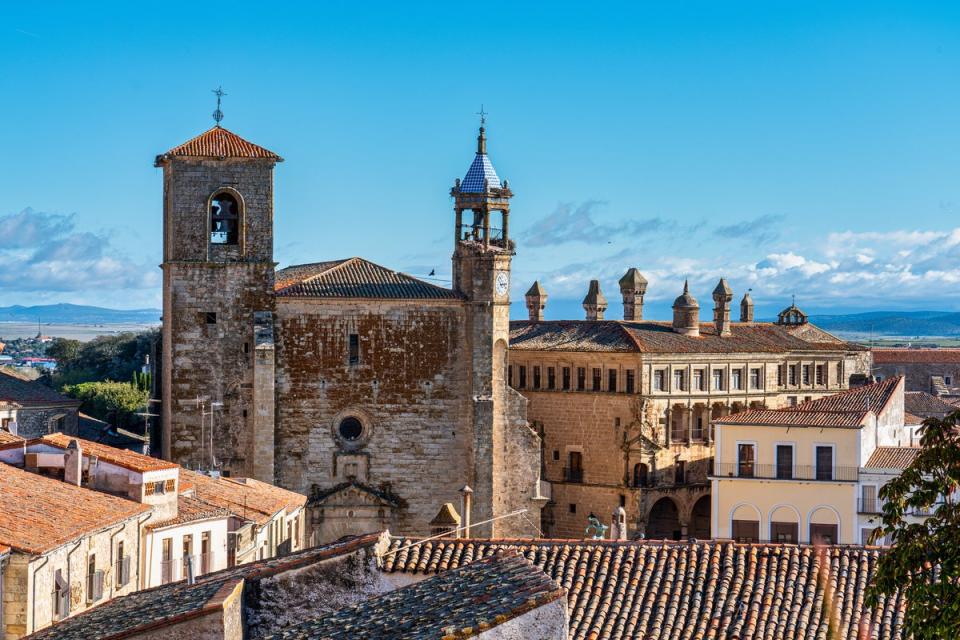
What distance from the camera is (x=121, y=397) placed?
7894 cm

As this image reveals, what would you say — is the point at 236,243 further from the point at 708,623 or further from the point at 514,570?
the point at 514,570

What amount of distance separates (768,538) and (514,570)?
3676 centimetres

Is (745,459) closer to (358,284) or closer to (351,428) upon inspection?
(351,428)

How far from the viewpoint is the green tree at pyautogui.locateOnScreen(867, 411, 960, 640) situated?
1359 centimetres

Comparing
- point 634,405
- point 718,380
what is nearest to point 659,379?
point 634,405

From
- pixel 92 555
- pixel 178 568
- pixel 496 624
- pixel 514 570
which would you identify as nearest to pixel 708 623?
pixel 514 570

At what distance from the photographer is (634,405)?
212 ft

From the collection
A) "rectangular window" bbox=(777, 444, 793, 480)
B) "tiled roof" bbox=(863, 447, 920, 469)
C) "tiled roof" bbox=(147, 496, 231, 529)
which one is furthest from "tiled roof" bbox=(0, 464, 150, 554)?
"tiled roof" bbox=(863, 447, 920, 469)

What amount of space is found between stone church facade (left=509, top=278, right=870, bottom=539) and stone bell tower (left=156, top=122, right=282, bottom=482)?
18598 mm

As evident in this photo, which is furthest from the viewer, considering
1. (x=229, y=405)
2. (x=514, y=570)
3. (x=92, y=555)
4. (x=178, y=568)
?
(x=229, y=405)

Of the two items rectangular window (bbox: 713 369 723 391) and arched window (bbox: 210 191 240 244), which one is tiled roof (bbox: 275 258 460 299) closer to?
arched window (bbox: 210 191 240 244)

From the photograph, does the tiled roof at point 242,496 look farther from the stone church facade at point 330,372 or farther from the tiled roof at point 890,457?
the tiled roof at point 890,457

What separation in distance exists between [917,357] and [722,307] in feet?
138

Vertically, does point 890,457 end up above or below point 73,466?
below
